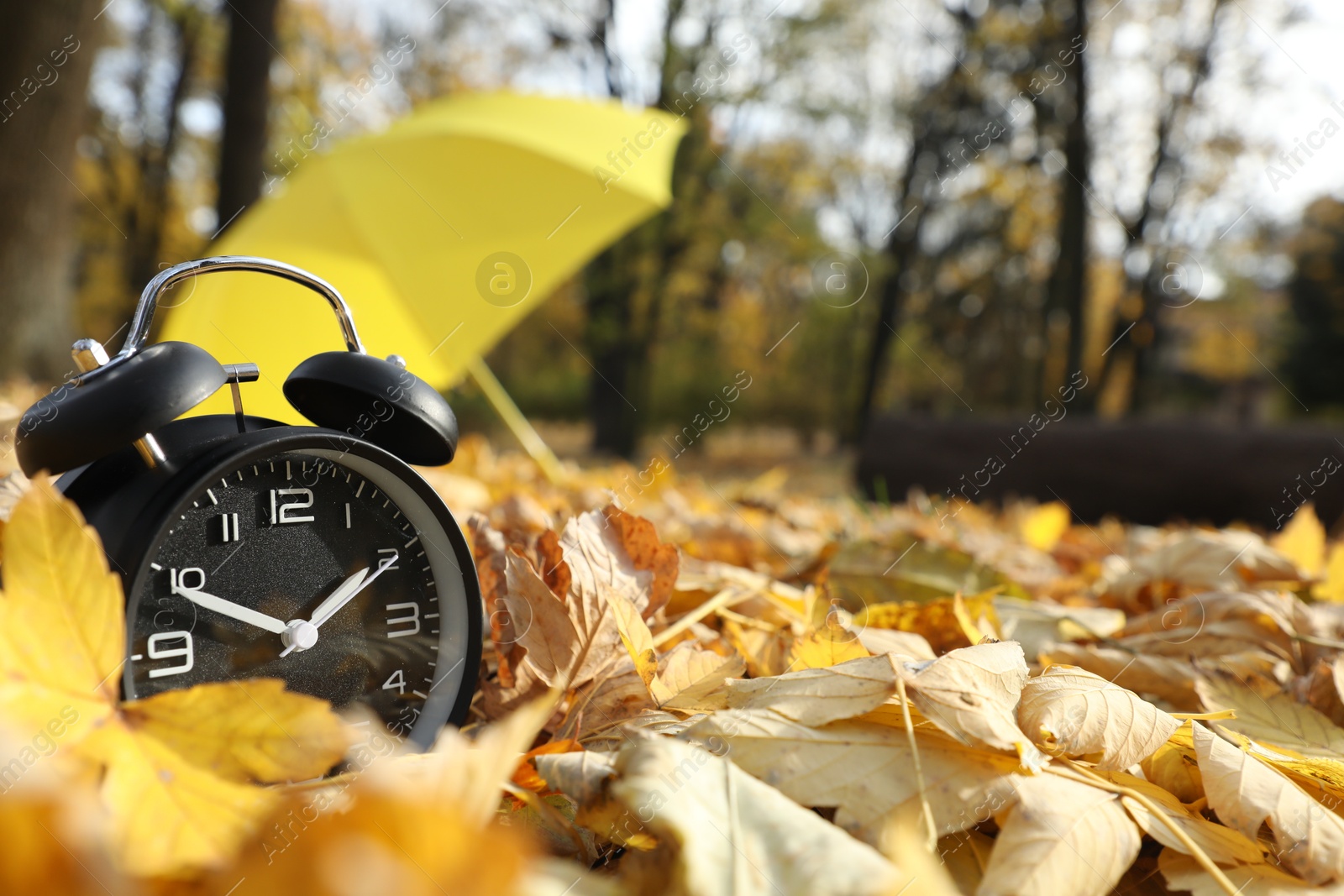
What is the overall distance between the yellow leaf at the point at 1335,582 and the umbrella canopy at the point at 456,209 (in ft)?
9.59

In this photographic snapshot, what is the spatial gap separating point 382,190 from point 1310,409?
26381 mm

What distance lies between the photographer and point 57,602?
490 millimetres

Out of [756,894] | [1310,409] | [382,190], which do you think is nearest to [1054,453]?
[382,190]

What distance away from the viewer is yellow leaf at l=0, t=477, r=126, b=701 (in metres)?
0.47

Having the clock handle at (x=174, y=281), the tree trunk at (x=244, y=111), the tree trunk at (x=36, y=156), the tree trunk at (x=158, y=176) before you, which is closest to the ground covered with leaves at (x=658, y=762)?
the clock handle at (x=174, y=281)

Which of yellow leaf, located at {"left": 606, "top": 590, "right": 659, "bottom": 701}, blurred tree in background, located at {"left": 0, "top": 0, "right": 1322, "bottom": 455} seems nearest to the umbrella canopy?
yellow leaf, located at {"left": 606, "top": 590, "right": 659, "bottom": 701}

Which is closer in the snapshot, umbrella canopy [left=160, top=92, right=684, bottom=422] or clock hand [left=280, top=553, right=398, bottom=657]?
clock hand [left=280, top=553, right=398, bottom=657]

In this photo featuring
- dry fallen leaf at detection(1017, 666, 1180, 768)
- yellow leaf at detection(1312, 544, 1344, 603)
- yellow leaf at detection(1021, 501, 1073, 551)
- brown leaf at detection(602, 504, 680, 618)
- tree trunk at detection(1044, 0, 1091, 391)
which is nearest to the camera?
dry fallen leaf at detection(1017, 666, 1180, 768)

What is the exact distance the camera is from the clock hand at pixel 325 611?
2.40 ft

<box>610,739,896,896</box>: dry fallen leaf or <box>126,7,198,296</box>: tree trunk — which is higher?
<box>126,7,198,296</box>: tree trunk

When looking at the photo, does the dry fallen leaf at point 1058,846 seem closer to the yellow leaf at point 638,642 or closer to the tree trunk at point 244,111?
the yellow leaf at point 638,642

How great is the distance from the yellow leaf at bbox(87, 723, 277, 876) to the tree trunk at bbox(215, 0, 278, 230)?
7193 millimetres

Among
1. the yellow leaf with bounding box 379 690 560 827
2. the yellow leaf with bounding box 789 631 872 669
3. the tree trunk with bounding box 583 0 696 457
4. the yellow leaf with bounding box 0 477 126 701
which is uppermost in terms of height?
the yellow leaf with bounding box 0 477 126 701

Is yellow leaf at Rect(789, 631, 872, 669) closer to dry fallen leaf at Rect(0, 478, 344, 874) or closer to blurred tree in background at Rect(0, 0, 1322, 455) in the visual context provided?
dry fallen leaf at Rect(0, 478, 344, 874)
